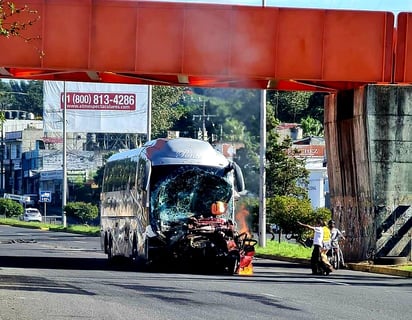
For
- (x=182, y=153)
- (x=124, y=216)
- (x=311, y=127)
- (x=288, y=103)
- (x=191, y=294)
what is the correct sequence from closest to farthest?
1. (x=191, y=294)
2. (x=182, y=153)
3. (x=124, y=216)
4. (x=288, y=103)
5. (x=311, y=127)

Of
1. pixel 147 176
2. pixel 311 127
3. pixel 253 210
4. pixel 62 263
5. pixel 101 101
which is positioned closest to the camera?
pixel 147 176

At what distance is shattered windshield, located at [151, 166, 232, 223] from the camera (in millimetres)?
28422

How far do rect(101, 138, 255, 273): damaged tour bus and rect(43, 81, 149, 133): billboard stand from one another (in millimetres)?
47308

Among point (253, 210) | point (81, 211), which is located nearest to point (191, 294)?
point (253, 210)

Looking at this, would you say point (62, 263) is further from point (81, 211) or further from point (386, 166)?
point (81, 211)

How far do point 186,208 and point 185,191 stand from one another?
1.58 feet

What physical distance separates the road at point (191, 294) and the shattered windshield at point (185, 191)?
5.86 ft

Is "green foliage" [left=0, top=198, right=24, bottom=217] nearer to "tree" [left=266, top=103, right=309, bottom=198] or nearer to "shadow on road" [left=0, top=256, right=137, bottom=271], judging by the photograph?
"tree" [left=266, top=103, right=309, bottom=198]

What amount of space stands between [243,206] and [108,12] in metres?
8.32

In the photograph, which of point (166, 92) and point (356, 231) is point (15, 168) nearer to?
point (166, 92)

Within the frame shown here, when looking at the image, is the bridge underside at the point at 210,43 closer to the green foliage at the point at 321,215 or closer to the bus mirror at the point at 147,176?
the bus mirror at the point at 147,176

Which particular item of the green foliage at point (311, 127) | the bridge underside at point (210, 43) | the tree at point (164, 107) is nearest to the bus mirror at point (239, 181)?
the bridge underside at point (210, 43)

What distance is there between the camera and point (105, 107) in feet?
255

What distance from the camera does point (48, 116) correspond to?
8131 centimetres
